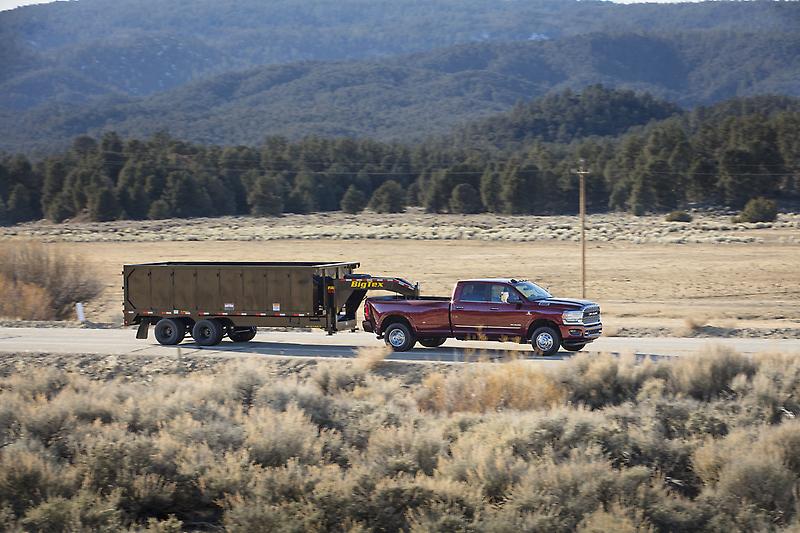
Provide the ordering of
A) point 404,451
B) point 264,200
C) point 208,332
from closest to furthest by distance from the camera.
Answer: point 404,451 < point 208,332 < point 264,200

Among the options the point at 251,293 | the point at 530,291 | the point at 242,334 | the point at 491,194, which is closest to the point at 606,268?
the point at 242,334

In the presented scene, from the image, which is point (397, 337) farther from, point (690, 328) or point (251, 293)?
point (690, 328)

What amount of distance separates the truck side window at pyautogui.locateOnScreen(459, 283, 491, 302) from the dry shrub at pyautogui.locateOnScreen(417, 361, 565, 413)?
4.38 metres

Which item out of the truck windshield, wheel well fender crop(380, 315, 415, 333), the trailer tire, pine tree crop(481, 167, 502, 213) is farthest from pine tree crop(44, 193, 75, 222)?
the truck windshield

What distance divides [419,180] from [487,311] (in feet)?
360

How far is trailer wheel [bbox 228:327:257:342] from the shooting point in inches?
1012

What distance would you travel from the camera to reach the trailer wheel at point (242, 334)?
2570 centimetres

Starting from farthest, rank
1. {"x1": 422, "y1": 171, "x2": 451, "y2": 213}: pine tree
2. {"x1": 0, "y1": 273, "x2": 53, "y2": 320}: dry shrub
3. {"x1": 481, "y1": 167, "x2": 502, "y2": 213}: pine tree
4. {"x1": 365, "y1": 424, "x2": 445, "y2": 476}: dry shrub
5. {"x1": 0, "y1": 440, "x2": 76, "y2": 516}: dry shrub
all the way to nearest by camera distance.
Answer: {"x1": 422, "y1": 171, "x2": 451, "y2": 213}: pine tree, {"x1": 481, "y1": 167, "x2": 502, "y2": 213}: pine tree, {"x1": 0, "y1": 273, "x2": 53, "y2": 320}: dry shrub, {"x1": 365, "y1": 424, "x2": 445, "y2": 476}: dry shrub, {"x1": 0, "y1": 440, "x2": 76, "y2": 516}: dry shrub

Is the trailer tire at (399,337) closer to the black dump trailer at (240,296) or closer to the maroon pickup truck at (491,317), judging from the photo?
the maroon pickup truck at (491,317)

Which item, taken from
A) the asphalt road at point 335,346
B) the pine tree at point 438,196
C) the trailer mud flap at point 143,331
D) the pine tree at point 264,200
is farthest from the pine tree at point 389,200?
the trailer mud flap at point 143,331

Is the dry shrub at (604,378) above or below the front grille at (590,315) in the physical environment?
below

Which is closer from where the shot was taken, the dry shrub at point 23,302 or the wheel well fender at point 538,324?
the wheel well fender at point 538,324

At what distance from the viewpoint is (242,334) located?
25.9m

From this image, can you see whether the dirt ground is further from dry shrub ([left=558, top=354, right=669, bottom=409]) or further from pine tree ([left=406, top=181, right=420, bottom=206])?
pine tree ([left=406, top=181, right=420, bottom=206])
